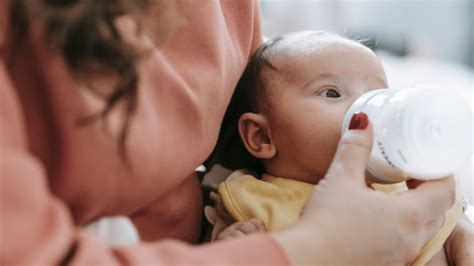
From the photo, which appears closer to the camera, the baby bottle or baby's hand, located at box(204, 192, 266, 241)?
the baby bottle

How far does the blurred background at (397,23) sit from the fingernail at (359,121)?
77.9 inches

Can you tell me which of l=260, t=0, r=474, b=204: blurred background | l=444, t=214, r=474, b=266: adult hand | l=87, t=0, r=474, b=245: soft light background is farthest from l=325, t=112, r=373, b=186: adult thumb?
l=260, t=0, r=474, b=204: blurred background

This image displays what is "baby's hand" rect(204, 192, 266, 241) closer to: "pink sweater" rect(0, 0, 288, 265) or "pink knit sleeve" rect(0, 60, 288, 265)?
"pink sweater" rect(0, 0, 288, 265)

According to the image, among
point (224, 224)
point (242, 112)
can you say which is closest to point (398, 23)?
point (242, 112)

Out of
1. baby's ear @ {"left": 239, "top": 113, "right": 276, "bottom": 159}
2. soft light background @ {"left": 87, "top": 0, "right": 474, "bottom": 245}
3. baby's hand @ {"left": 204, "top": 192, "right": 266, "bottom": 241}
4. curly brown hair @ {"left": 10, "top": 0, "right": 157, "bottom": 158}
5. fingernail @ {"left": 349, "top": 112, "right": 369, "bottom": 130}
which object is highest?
curly brown hair @ {"left": 10, "top": 0, "right": 157, "bottom": 158}

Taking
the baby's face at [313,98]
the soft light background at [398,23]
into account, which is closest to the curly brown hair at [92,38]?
the baby's face at [313,98]

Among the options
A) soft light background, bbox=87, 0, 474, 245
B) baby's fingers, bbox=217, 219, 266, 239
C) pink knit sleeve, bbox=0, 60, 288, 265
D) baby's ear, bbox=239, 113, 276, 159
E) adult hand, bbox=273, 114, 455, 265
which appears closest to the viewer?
pink knit sleeve, bbox=0, 60, 288, 265

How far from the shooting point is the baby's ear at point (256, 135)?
37.6 inches

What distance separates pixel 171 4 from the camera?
0.70 meters

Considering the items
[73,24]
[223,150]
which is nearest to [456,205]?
[223,150]

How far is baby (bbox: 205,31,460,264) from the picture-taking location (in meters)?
0.88

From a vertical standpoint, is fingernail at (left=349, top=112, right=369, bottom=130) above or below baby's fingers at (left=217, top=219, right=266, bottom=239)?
above

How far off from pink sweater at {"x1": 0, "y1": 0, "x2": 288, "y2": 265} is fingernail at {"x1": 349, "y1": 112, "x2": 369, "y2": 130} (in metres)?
0.16

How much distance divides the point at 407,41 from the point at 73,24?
2746 mm
